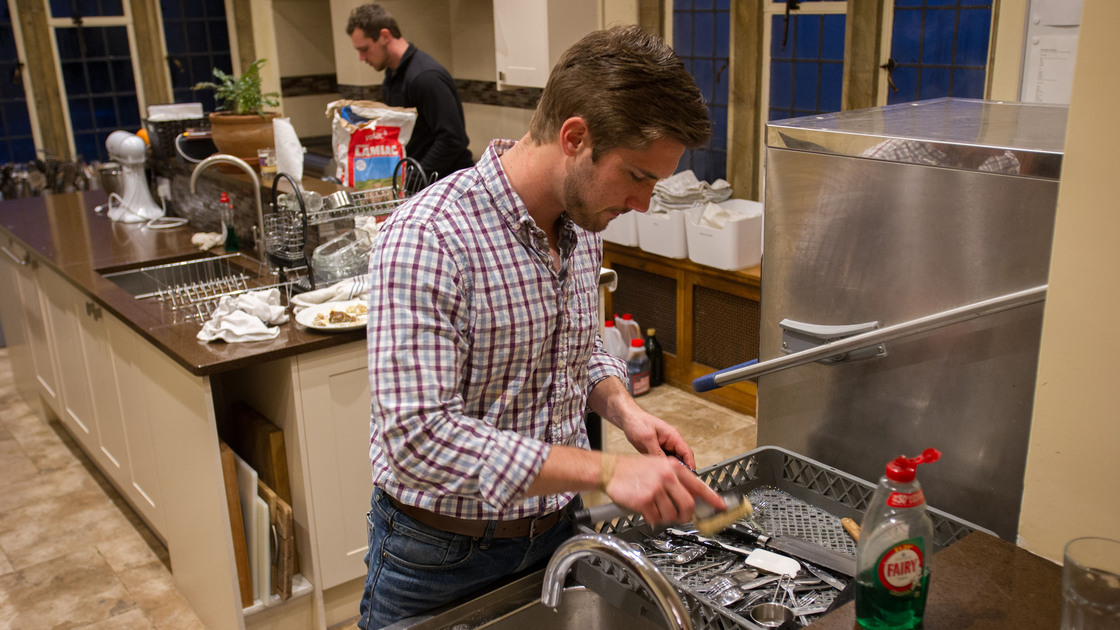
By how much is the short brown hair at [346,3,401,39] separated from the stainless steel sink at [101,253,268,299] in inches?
50.5

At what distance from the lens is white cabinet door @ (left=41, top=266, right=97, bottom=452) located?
3.54 meters

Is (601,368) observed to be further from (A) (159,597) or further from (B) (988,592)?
(A) (159,597)

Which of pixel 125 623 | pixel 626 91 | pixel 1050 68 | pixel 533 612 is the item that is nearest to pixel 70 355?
pixel 125 623

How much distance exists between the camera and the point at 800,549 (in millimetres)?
1504

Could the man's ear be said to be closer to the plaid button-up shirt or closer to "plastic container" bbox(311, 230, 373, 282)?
the plaid button-up shirt

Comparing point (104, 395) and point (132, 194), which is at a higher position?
point (132, 194)

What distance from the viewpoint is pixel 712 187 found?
4.51 m

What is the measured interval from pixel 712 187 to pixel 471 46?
2.60m

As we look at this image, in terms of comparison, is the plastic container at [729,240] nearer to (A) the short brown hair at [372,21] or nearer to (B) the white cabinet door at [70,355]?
(A) the short brown hair at [372,21]

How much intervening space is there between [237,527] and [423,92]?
7.30ft

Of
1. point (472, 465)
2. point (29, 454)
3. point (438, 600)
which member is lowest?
point (29, 454)

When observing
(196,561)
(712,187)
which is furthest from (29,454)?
(712,187)

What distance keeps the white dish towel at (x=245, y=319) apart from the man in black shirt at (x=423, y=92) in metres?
1.55

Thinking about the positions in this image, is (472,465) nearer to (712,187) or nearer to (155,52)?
(712,187)
